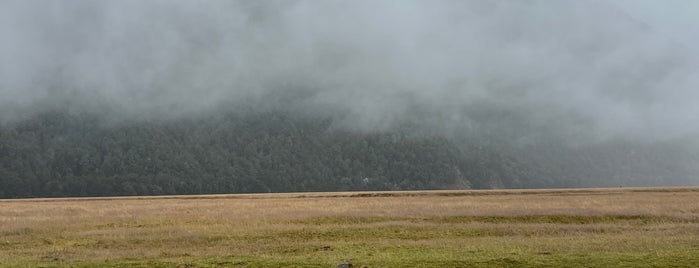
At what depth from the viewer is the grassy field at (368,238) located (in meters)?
29.8

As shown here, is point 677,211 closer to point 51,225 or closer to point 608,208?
point 608,208

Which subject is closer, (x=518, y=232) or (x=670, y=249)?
(x=670, y=249)

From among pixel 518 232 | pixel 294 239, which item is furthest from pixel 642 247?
pixel 294 239

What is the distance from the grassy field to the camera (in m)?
29.8

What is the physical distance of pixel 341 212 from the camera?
60250mm

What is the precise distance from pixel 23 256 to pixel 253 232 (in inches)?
578

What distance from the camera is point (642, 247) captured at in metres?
33.3

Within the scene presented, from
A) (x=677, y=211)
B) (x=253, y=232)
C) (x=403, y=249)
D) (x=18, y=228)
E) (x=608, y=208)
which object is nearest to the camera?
(x=403, y=249)

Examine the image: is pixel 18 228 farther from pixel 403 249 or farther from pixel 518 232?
pixel 518 232

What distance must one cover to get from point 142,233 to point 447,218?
23846 mm

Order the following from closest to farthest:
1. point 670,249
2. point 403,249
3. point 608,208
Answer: point 670,249 < point 403,249 < point 608,208

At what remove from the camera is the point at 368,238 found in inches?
1623

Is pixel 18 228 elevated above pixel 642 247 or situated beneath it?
elevated above

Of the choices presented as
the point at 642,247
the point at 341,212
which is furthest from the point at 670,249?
the point at 341,212
